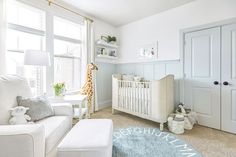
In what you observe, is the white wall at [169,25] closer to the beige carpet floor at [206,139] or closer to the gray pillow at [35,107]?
the beige carpet floor at [206,139]

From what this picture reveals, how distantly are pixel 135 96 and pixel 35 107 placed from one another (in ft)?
6.26

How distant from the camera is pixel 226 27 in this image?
2541 mm

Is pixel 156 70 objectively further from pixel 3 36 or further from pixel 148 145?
pixel 3 36

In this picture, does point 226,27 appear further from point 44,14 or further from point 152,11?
point 44,14

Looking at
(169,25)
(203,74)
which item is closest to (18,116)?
(203,74)

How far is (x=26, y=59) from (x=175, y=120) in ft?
8.52

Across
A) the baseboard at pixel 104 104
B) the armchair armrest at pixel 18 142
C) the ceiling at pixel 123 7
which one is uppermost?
the ceiling at pixel 123 7

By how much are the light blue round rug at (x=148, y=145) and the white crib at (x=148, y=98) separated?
353 millimetres

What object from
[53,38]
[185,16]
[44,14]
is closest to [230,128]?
[185,16]

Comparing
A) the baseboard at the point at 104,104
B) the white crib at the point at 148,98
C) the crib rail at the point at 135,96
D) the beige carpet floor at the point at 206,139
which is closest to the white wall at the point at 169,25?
the white crib at the point at 148,98

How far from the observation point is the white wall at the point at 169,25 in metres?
2.65

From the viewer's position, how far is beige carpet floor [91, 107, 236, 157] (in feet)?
6.22

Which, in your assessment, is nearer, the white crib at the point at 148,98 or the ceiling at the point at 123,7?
the white crib at the point at 148,98

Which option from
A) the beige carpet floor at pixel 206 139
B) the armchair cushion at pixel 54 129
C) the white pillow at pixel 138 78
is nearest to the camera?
the armchair cushion at pixel 54 129
